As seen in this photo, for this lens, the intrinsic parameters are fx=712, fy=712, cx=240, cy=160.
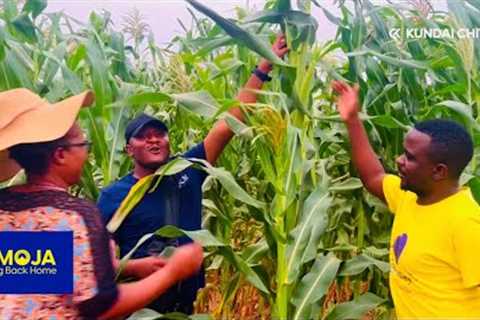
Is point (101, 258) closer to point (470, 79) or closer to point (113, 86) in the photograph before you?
point (113, 86)

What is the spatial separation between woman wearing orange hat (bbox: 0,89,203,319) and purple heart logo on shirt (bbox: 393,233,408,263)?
0.55m

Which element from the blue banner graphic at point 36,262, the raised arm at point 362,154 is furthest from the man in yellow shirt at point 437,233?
the blue banner graphic at point 36,262

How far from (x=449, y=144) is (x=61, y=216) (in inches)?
39.7

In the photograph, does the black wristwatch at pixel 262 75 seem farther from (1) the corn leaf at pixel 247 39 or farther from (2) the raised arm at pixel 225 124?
(1) the corn leaf at pixel 247 39

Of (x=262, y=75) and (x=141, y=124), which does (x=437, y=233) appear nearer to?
(x=262, y=75)

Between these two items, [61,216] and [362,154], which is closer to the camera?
[61,216]

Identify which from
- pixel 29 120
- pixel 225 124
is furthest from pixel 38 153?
pixel 225 124

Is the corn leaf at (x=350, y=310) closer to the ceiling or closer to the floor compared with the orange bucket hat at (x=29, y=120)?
closer to the floor

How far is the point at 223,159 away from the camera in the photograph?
286cm

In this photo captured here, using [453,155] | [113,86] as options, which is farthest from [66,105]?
[453,155]

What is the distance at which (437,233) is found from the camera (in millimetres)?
1825

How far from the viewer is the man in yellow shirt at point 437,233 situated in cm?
179

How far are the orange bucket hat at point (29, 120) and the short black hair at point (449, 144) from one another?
0.94 metres

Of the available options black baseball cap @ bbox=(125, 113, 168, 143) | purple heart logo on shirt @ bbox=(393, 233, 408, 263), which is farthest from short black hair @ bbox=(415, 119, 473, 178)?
black baseball cap @ bbox=(125, 113, 168, 143)
